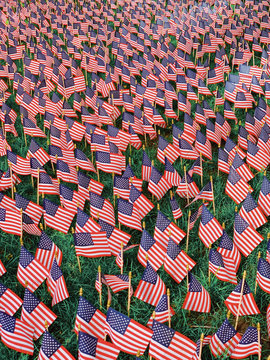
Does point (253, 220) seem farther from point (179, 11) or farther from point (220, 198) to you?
point (179, 11)

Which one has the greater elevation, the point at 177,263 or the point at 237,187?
the point at 237,187

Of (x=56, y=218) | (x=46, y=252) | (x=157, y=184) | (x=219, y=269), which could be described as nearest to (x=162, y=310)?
(x=219, y=269)

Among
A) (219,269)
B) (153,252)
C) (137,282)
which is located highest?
(219,269)

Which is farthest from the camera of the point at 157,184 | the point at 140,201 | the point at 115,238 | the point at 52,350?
the point at 157,184

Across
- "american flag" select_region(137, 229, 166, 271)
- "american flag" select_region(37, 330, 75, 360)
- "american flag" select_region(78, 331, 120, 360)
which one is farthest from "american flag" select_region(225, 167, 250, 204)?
"american flag" select_region(37, 330, 75, 360)

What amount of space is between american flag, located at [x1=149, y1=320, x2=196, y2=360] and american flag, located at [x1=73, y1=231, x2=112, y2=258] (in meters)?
1.48

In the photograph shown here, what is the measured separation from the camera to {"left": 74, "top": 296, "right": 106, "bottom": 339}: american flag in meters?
4.20

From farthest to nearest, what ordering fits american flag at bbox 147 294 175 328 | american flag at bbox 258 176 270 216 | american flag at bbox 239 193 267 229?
1. american flag at bbox 258 176 270 216
2. american flag at bbox 239 193 267 229
3. american flag at bbox 147 294 175 328

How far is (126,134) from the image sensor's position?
7332mm

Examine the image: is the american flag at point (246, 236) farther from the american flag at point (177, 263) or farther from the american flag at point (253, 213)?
the american flag at point (177, 263)

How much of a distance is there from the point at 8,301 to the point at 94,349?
1152 millimetres

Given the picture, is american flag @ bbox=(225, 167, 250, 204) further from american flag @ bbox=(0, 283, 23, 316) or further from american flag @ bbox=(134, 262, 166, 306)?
american flag @ bbox=(0, 283, 23, 316)

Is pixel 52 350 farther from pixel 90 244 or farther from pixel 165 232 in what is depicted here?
pixel 165 232

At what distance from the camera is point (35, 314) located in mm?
4480
